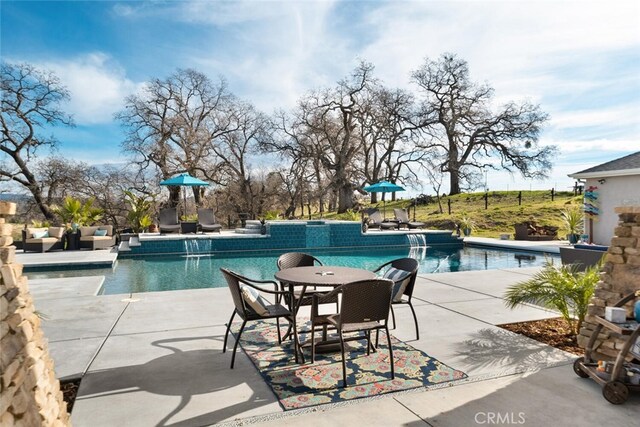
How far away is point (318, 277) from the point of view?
4016mm

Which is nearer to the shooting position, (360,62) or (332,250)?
(332,250)

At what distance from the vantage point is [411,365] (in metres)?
3.64

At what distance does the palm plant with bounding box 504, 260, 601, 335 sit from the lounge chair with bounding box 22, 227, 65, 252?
13.3 m

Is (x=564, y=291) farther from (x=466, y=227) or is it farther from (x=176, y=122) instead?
(x=176, y=122)

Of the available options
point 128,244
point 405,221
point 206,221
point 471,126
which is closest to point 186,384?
point 128,244

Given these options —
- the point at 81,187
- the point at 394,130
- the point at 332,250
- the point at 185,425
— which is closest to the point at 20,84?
the point at 81,187

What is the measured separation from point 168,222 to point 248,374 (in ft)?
44.8

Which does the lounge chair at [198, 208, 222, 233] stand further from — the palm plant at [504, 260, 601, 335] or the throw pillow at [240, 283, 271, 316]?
the palm plant at [504, 260, 601, 335]

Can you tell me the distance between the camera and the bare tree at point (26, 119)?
19.6m

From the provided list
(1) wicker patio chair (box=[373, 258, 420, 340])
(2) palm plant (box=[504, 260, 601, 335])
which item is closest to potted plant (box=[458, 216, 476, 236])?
(2) palm plant (box=[504, 260, 601, 335])

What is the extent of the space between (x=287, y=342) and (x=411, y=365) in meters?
1.32

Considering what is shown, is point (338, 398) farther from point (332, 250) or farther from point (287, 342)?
point (332, 250)

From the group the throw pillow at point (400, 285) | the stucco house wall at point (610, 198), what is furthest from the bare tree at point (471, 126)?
the throw pillow at point (400, 285)

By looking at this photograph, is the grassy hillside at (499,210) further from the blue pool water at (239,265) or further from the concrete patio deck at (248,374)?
the concrete patio deck at (248,374)
